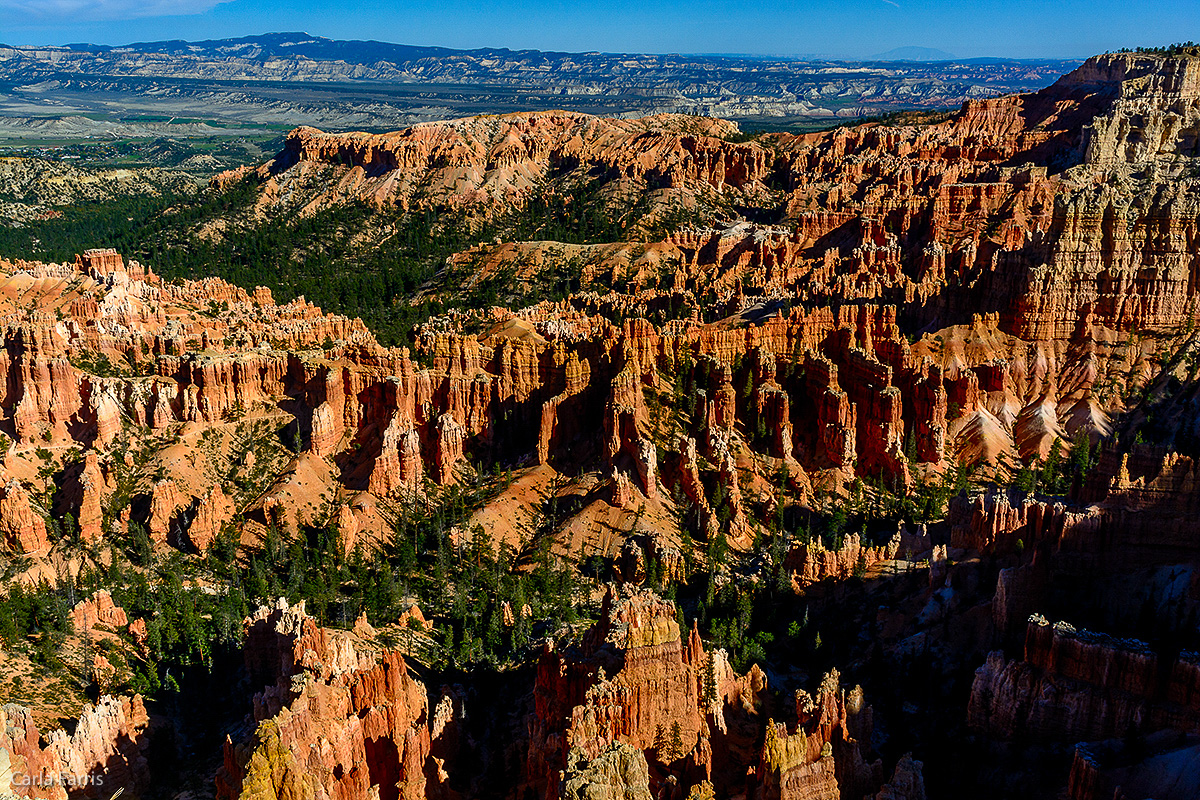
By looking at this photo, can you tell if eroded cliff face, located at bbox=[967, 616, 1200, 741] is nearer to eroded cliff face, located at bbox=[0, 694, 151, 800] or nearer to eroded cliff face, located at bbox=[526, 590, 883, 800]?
eroded cliff face, located at bbox=[526, 590, 883, 800]

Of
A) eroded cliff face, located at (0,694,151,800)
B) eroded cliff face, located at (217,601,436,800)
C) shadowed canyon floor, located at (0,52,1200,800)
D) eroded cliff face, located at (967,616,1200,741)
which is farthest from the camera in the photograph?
shadowed canyon floor, located at (0,52,1200,800)

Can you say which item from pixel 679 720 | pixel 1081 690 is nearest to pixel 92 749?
pixel 679 720

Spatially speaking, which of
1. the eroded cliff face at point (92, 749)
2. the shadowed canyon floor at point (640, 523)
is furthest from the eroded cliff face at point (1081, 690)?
the eroded cliff face at point (92, 749)

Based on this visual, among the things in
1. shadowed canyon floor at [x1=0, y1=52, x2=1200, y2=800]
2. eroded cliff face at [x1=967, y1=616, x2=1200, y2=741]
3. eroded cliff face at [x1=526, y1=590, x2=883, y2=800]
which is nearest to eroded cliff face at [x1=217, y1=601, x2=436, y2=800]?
shadowed canyon floor at [x1=0, y1=52, x2=1200, y2=800]

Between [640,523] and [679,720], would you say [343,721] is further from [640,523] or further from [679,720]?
[640,523]

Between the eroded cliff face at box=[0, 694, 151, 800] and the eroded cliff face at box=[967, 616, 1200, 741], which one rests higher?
the eroded cliff face at box=[967, 616, 1200, 741]

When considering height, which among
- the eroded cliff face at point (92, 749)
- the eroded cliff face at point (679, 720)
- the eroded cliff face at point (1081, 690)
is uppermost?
the eroded cliff face at point (1081, 690)

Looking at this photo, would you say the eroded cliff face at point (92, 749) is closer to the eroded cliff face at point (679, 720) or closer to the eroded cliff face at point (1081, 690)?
the eroded cliff face at point (679, 720)

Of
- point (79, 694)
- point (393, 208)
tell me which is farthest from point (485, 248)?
point (79, 694)
